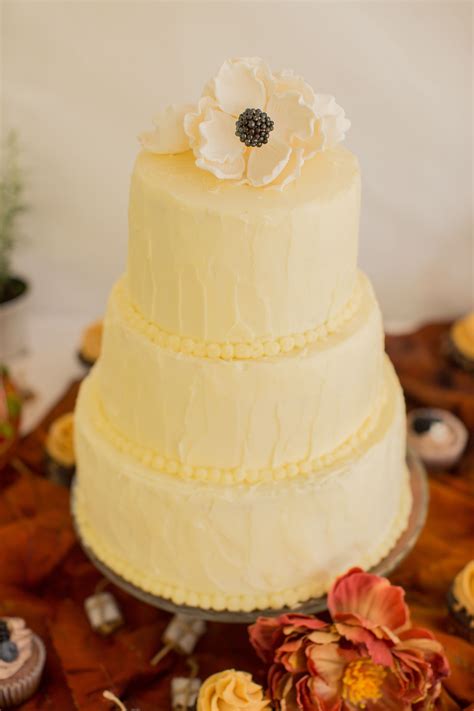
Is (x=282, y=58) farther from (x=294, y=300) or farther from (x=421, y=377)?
(x=294, y=300)

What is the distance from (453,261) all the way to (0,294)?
1776 mm

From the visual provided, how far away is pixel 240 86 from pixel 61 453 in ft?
4.53

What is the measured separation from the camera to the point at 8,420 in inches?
103

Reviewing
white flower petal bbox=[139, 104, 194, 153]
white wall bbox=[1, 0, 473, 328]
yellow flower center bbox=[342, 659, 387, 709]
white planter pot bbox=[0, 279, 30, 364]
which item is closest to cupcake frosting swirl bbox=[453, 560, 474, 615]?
yellow flower center bbox=[342, 659, 387, 709]

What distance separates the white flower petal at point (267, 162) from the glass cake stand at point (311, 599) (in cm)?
96

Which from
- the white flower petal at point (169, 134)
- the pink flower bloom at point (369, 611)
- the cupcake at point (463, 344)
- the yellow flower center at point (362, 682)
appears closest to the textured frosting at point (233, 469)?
the pink flower bloom at point (369, 611)

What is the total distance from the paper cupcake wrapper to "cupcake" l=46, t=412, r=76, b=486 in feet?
2.31

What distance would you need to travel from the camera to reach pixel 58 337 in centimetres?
349

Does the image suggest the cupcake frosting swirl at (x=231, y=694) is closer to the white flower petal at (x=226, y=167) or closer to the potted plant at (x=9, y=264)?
the white flower petal at (x=226, y=167)

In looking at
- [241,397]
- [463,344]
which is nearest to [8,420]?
Result: [241,397]

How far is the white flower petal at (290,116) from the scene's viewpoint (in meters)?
1.63

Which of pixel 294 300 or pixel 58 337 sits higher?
pixel 294 300

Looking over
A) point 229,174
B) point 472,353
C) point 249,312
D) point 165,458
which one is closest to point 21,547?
point 165,458

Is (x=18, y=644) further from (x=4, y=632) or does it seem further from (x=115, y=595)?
(x=115, y=595)
